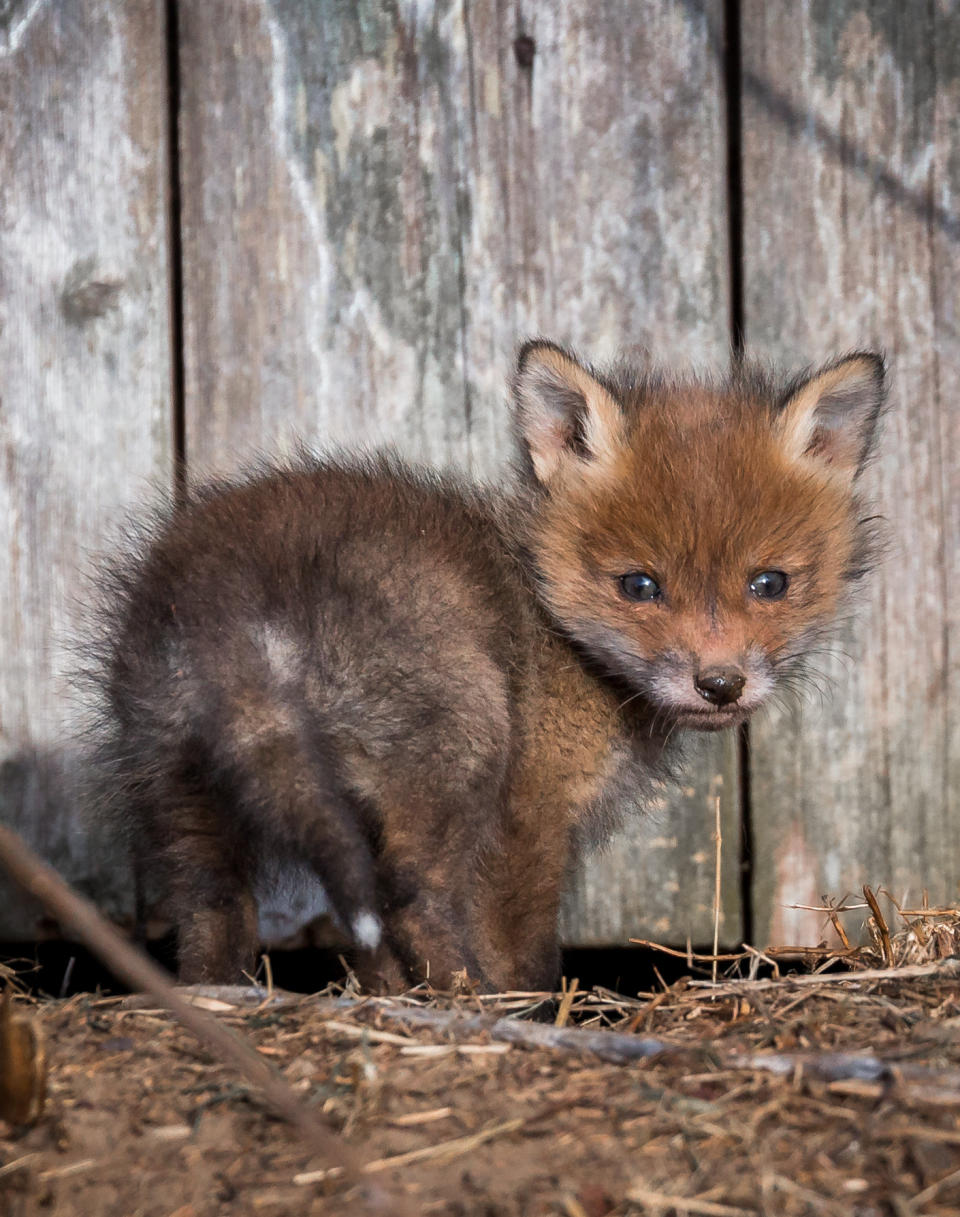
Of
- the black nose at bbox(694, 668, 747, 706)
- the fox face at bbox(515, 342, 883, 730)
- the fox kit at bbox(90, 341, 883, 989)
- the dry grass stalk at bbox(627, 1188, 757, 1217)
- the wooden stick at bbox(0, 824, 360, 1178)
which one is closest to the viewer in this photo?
the wooden stick at bbox(0, 824, 360, 1178)

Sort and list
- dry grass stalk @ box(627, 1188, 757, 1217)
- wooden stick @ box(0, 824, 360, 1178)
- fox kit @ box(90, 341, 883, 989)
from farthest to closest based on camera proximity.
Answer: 1. fox kit @ box(90, 341, 883, 989)
2. dry grass stalk @ box(627, 1188, 757, 1217)
3. wooden stick @ box(0, 824, 360, 1178)

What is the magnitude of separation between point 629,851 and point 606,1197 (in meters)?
2.34

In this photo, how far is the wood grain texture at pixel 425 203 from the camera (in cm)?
379

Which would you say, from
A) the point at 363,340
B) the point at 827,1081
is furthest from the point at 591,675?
the point at 827,1081

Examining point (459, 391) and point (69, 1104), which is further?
point (459, 391)

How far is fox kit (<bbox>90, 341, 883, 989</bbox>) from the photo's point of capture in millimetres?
2699

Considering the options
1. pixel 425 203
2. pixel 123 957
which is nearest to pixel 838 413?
pixel 425 203

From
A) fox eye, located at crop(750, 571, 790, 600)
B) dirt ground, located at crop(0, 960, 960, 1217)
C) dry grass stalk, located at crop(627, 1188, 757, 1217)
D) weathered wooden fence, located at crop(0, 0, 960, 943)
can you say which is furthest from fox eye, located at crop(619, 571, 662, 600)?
dry grass stalk, located at crop(627, 1188, 757, 1217)

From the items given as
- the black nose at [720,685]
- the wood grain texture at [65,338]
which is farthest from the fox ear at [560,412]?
the wood grain texture at [65,338]

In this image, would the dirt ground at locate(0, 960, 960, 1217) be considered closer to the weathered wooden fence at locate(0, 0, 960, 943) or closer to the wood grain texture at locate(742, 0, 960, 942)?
the wood grain texture at locate(742, 0, 960, 942)

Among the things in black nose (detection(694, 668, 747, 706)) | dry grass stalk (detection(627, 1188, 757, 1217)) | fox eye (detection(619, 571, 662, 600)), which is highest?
fox eye (detection(619, 571, 662, 600))

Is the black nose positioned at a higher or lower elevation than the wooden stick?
higher

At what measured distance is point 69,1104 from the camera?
6.78 ft

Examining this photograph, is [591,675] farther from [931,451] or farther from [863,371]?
[931,451]
